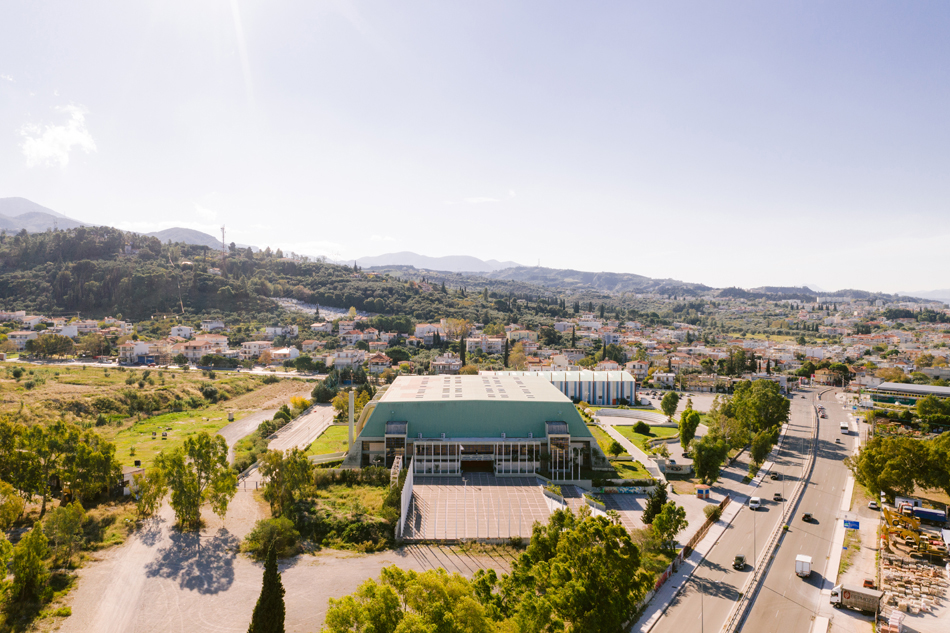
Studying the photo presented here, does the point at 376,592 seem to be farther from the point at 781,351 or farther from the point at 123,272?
the point at 123,272

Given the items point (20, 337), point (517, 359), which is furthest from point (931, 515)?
point (20, 337)

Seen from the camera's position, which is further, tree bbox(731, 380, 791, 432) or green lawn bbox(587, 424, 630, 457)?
tree bbox(731, 380, 791, 432)

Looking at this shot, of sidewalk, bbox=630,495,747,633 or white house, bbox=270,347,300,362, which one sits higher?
white house, bbox=270,347,300,362

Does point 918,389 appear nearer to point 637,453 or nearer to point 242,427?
point 637,453

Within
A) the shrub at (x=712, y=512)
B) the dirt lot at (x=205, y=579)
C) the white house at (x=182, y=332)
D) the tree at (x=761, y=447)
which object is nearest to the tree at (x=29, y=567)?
the dirt lot at (x=205, y=579)

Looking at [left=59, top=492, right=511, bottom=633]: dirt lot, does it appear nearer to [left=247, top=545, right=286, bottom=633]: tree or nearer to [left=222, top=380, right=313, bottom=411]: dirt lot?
[left=247, top=545, right=286, bottom=633]: tree

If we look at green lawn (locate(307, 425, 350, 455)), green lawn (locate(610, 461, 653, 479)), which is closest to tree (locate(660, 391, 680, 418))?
green lawn (locate(610, 461, 653, 479))
